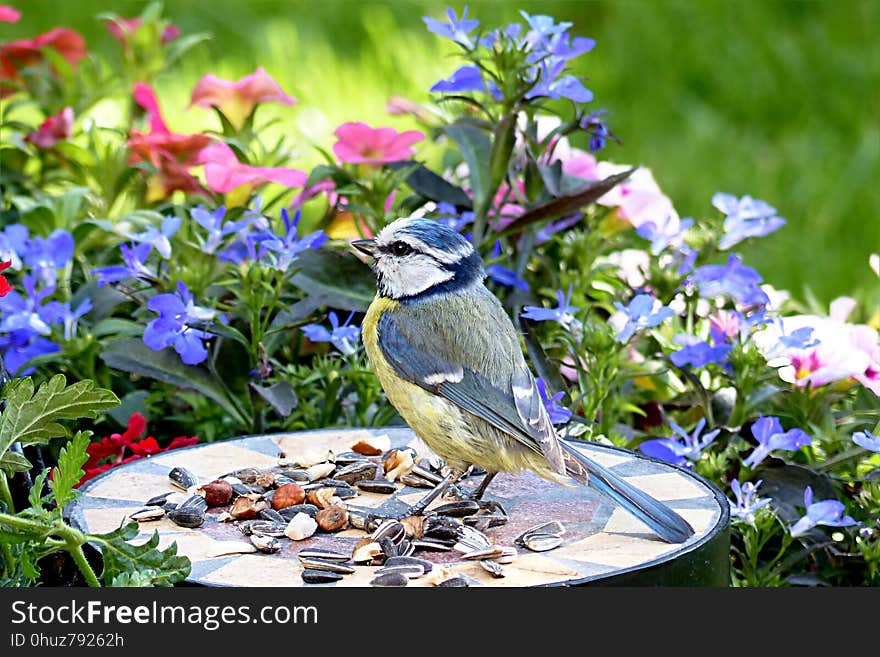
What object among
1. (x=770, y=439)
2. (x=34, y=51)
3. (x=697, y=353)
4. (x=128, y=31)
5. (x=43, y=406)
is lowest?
(x=43, y=406)

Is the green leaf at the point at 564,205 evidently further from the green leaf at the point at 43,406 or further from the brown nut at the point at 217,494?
the green leaf at the point at 43,406

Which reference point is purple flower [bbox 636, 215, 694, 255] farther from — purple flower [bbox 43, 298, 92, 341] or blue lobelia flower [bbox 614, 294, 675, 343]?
purple flower [bbox 43, 298, 92, 341]

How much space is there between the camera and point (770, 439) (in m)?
Result: 2.44

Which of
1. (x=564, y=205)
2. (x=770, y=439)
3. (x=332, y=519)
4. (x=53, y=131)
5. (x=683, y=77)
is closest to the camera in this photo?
(x=332, y=519)

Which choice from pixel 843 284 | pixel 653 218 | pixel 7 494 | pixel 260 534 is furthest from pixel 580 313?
pixel 843 284

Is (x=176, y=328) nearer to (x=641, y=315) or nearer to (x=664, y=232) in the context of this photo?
(x=641, y=315)

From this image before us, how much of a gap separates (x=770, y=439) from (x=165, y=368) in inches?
45.5

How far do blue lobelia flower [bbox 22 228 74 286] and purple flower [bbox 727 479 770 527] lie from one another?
4.76ft

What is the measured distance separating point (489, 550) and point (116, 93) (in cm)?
229

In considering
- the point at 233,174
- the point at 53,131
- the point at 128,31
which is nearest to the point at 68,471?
the point at 233,174

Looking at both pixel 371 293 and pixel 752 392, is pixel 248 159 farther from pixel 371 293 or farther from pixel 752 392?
pixel 752 392

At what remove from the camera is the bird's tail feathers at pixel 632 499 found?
1945 millimetres

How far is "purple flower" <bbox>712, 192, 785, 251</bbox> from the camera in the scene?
116 inches

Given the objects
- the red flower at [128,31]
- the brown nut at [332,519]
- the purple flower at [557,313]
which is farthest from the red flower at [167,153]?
the brown nut at [332,519]
